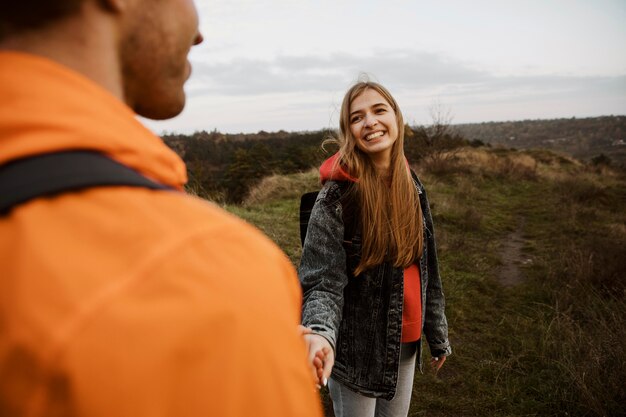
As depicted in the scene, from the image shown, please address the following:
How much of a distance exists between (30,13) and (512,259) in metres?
8.35

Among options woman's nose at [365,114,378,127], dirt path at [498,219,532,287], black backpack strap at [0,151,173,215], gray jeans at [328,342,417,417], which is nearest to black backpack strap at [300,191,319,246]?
woman's nose at [365,114,378,127]

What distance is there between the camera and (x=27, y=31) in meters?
0.55

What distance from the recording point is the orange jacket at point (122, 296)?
1.23 feet

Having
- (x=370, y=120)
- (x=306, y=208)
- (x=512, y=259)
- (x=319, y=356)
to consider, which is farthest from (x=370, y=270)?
(x=512, y=259)

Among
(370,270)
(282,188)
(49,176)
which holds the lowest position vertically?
(282,188)

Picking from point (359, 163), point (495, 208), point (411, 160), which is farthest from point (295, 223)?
point (411, 160)

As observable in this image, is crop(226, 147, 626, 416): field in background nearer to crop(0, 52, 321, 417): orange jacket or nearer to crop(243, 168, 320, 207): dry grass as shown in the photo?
crop(243, 168, 320, 207): dry grass

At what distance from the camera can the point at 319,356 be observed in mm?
1460

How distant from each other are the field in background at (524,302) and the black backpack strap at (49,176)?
3.81 metres

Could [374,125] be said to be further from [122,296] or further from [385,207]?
[122,296]

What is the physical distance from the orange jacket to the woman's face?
1.82m

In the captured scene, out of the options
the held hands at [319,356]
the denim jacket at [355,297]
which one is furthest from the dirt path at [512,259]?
the held hands at [319,356]

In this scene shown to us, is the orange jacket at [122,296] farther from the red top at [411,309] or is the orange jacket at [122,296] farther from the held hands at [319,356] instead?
the red top at [411,309]

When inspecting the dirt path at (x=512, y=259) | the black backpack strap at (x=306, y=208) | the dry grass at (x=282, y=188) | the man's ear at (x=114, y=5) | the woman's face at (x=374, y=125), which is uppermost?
the man's ear at (x=114, y=5)
